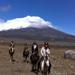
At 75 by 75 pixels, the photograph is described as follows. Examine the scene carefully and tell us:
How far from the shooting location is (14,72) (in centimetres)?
2734

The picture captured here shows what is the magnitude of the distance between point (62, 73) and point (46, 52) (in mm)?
5615

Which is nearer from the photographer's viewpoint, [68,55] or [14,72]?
[14,72]

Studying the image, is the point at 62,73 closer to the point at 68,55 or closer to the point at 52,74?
the point at 52,74

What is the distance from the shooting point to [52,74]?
27328 mm

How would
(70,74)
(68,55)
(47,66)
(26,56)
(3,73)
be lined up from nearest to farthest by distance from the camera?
(47,66), (3,73), (70,74), (26,56), (68,55)

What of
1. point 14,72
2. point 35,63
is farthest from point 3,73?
point 35,63

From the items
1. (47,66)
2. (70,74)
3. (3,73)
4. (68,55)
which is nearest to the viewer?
(47,66)

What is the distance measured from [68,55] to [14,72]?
21.5 meters

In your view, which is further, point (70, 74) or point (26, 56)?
point (26, 56)

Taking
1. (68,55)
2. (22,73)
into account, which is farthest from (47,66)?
(68,55)

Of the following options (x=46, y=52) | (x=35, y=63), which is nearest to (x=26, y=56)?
(x=35, y=63)

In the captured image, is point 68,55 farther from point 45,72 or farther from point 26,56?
point 45,72

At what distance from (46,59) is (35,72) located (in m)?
4.68

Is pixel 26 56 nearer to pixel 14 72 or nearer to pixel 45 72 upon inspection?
pixel 14 72
